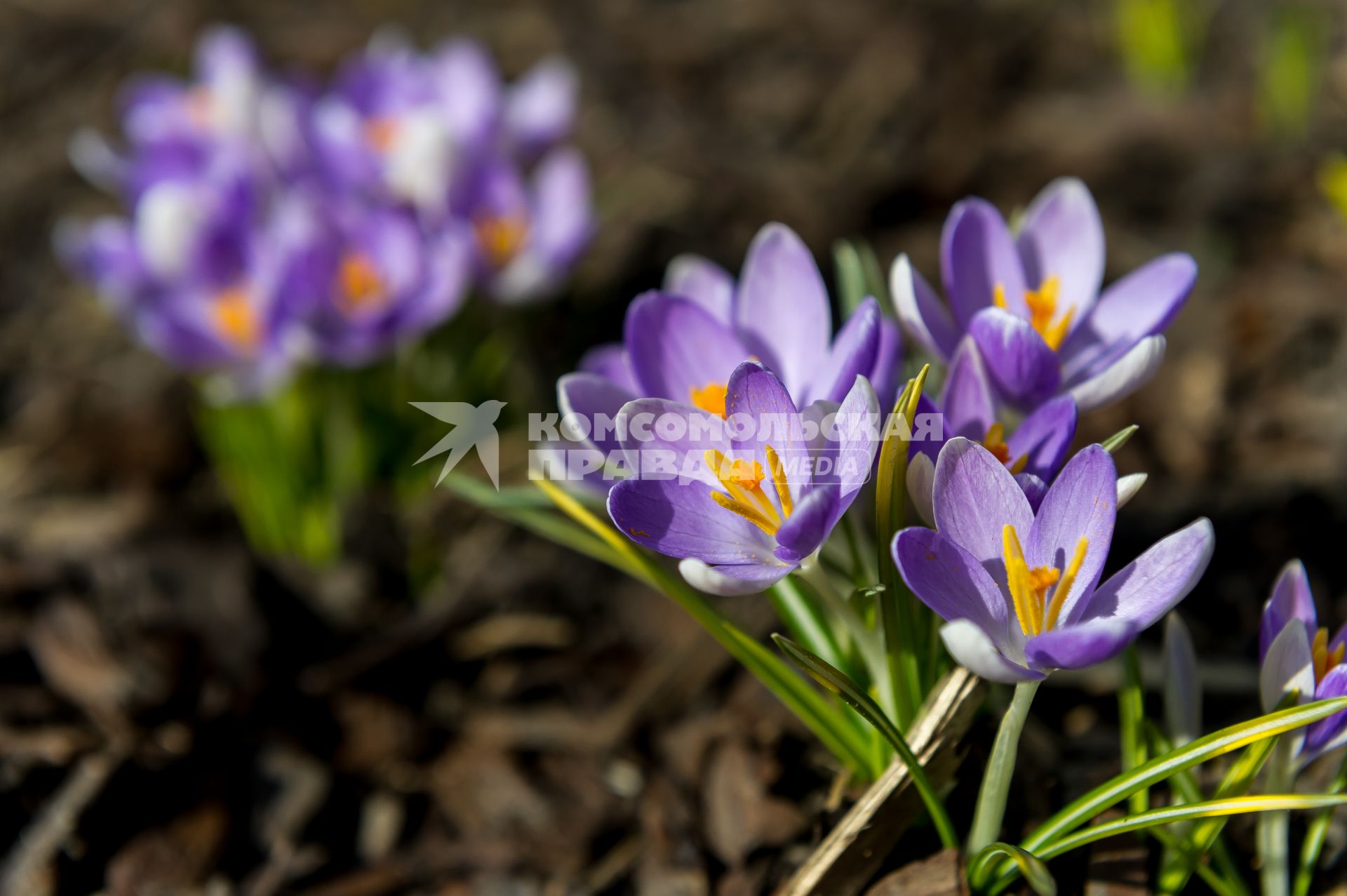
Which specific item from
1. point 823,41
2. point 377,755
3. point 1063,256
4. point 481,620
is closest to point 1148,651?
point 1063,256

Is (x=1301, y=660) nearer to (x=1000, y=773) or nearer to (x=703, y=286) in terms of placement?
(x=1000, y=773)

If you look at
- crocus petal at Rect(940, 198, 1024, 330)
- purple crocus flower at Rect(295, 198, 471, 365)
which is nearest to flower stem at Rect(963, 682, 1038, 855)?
crocus petal at Rect(940, 198, 1024, 330)

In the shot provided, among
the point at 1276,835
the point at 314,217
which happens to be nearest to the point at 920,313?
the point at 1276,835

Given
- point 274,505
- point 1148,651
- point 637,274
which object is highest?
point 637,274

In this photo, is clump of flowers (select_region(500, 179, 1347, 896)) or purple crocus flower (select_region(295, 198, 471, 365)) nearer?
clump of flowers (select_region(500, 179, 1347, 896))

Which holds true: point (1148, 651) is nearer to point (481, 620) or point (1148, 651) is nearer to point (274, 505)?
point (481, 620)

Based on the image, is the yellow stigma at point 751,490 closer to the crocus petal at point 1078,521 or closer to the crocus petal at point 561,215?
the crocus petal at point 1078,521

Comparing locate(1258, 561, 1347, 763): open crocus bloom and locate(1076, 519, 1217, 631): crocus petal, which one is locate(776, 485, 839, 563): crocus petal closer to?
locate(1076, 519, 1217, 631): crocus petal

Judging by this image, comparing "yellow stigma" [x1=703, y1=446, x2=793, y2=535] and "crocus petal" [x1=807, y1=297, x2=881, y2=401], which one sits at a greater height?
"crocus petal" [x1=807, y1=297, x2=881, y2=401]
